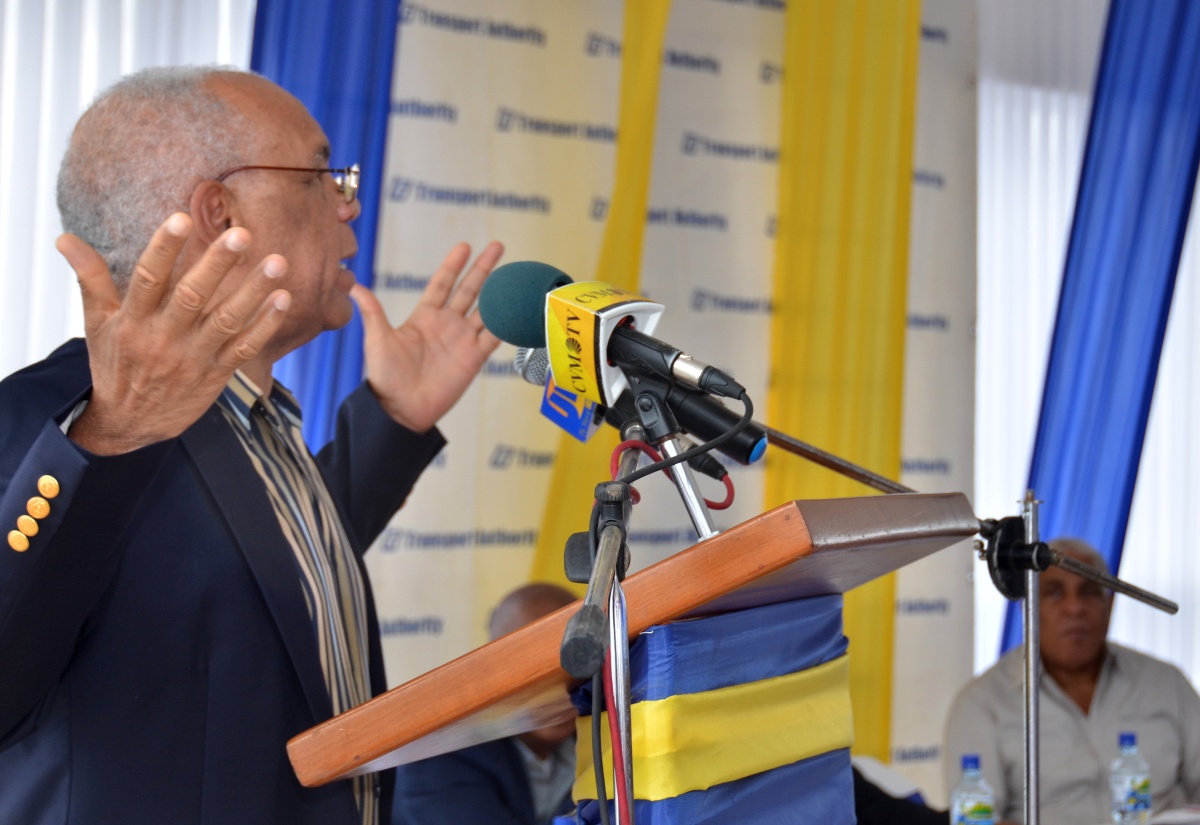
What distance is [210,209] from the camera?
1452 mm

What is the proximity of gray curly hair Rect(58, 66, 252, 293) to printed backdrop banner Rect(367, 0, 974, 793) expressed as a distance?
187 cm

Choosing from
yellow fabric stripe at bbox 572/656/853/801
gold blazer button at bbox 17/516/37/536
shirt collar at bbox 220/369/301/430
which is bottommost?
yellow fabric stripe at bbox 572/656/853/801

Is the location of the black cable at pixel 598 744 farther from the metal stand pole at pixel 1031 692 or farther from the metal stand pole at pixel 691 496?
the metal stand pole at pixel 1031 692

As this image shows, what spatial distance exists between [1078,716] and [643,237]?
1.96 metres

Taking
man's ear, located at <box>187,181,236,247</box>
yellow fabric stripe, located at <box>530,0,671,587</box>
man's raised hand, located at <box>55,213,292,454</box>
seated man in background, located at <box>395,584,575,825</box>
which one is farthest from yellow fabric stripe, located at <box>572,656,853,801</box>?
yellow fabric stripe, located at <box>530,0,671,587</box>

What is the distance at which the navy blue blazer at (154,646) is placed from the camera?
3.43ft

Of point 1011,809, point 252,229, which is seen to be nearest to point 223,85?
point 252,229

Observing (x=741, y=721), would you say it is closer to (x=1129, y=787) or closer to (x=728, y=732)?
(x=728, y=732)

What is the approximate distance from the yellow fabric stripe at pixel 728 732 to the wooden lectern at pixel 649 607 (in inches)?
2.7

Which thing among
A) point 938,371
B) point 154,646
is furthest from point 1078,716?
point 154,646

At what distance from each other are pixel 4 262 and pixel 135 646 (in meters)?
2.17

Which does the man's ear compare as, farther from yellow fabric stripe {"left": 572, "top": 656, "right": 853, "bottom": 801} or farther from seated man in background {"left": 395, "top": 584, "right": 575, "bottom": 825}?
seated man in background {"left": 395, "top": 584, "right": 575, "bottom": 825}

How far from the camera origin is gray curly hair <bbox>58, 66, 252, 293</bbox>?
1.39m

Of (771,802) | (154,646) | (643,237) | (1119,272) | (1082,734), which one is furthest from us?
(1119,272)
